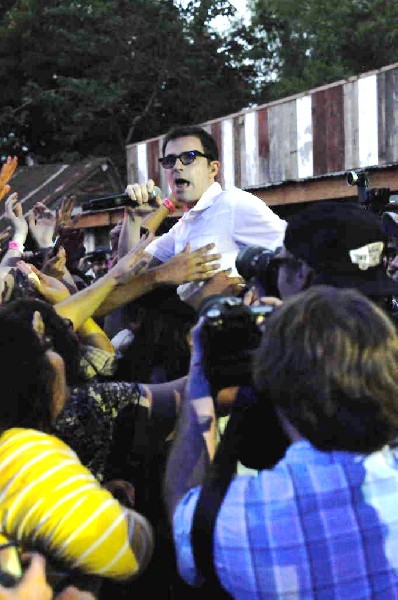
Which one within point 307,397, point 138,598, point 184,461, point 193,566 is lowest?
point 138,598

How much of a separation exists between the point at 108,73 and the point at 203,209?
27152 millimetres

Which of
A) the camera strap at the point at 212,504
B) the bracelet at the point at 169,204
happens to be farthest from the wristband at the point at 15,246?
the camera strap at the point at 212,504

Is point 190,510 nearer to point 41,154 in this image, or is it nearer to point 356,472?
point 356,472

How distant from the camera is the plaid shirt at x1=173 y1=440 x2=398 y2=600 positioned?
1802 mm

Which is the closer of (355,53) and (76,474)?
(76,474)

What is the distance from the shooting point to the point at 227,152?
15.6 meters

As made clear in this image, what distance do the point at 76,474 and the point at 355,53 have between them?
97.0 feet

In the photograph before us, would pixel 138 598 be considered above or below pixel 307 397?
below

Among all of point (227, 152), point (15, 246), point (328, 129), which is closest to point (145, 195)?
point (15, 246)

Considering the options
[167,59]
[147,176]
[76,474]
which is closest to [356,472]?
[76,474]

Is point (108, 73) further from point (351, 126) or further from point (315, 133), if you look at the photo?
point (351, 126)

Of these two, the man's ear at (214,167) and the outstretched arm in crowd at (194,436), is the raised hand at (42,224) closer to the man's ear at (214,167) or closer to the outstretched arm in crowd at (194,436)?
the man's ear at (214,167)

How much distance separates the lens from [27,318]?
7.99 ft

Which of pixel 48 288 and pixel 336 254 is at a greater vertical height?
pixel 336 254
